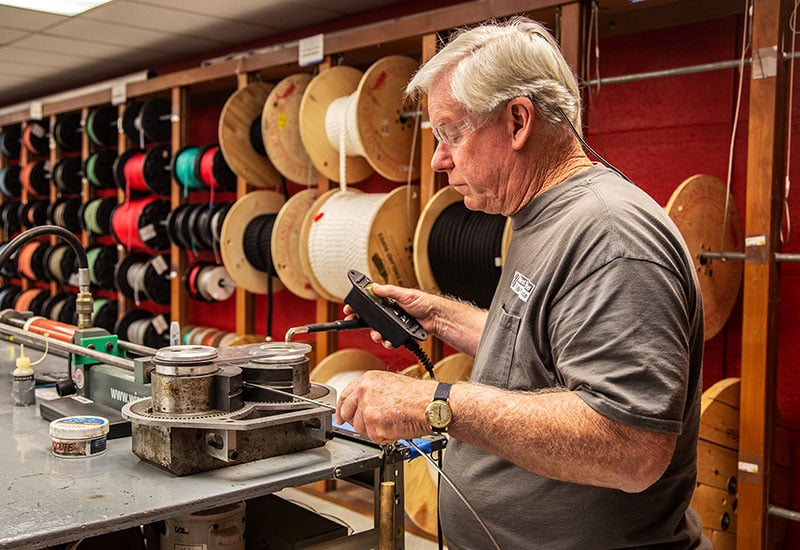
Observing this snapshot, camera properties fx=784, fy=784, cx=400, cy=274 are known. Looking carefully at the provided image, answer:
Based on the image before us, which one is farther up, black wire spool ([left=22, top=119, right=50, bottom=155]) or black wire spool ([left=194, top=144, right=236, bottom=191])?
black wire spool ([left=22, top=119, right=50, bottom=155])

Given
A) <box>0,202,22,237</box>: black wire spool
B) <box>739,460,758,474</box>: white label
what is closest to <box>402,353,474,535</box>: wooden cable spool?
<box>739,460,758,474</box>: white label

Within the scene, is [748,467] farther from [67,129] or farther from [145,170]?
[67,129]

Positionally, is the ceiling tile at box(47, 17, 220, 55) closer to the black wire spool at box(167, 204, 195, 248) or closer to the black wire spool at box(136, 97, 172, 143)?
the black wire spool at box(136, 97, 172, 143)

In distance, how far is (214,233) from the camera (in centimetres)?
505

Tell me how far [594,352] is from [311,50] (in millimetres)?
3456

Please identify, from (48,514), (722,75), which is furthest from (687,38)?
(48,514)

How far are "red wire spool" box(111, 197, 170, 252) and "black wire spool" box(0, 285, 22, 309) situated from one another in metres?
2.26

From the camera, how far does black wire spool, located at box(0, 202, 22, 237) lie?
25.9ft

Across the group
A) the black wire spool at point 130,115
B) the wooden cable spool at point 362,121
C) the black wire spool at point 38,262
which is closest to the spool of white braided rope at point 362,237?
the wooden cable spool at point 362,121

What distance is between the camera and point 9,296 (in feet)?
25.5

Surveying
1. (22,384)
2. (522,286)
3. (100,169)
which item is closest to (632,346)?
(522,286)

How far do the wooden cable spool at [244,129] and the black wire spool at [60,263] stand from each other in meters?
2.54

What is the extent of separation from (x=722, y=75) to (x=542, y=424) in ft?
8.84

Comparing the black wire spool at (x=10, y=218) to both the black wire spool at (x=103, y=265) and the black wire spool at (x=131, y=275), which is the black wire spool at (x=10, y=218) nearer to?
the black wire spool at (x=103, y=265)
